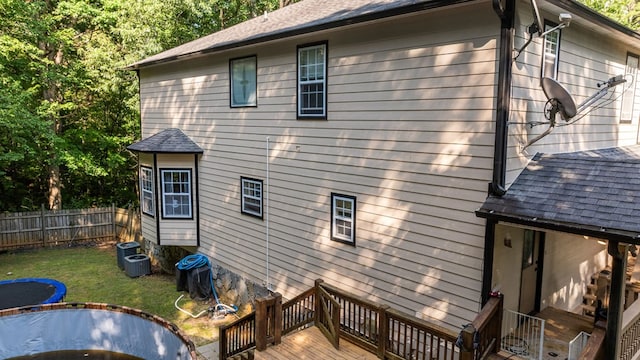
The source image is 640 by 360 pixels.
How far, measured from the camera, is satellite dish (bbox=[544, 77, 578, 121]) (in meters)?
5.97

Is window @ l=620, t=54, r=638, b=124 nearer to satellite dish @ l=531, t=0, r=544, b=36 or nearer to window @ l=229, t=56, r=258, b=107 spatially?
satellite dish @ l=531, t=0, r=544, b=36

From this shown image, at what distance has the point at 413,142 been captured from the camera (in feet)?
23.4

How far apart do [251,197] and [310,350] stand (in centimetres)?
450

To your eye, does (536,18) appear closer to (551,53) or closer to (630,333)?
(551,53)

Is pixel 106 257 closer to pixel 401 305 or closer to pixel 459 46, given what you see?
pixel 401 305

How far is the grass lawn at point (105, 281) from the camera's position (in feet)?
35.5

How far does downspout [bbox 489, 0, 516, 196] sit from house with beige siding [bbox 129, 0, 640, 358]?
0.02 m

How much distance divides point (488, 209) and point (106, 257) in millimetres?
14430

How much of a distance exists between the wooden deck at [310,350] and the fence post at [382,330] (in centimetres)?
18

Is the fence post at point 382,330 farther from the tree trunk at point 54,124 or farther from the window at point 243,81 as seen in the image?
the tree trunk at point 54,124

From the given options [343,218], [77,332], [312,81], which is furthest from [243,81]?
[77,332]

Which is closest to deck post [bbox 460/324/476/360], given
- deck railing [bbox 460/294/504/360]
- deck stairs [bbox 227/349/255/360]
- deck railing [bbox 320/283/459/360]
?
deck railing [bbox 460/294/504/360]

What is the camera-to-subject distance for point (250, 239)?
10.9 m

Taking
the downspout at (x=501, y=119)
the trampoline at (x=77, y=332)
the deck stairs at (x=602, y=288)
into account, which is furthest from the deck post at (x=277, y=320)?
the deck stairs at (x=602, y=288)
